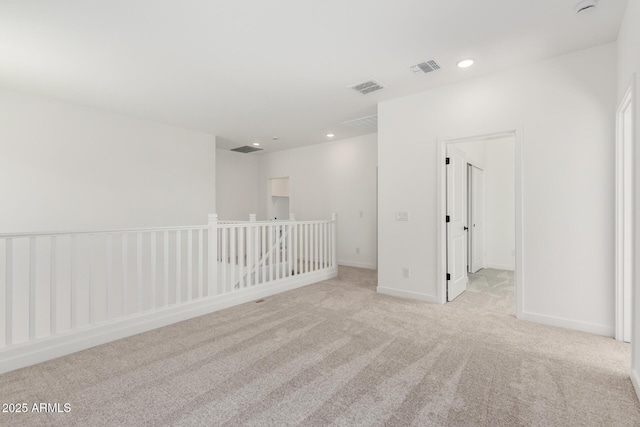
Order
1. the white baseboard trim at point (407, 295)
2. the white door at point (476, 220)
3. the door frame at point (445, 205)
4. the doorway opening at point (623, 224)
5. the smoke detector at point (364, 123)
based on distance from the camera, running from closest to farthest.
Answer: the doorway opening at point (623, 224)
the door frame at point (445, 205)
the white baseboard trim at point (407, 295)
the smoke detector at point (364, 123)
the white door at point (476, 220)

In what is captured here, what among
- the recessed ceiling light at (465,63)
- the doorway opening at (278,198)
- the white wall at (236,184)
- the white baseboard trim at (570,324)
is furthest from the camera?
the doorway opening at (278,198)

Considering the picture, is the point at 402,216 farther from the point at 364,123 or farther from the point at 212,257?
the point at 212,257

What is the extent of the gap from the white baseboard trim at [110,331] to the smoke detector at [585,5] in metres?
4.19

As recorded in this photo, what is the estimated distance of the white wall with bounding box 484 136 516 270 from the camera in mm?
5754

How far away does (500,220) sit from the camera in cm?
591

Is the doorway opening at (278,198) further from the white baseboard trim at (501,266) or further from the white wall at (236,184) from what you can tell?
the white baseboard trim at (501,266)

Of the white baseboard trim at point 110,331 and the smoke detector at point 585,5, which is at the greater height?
the smoke detector at point 585,5

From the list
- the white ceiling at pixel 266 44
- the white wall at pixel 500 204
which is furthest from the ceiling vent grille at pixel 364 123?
the white wall at pixel 500 204

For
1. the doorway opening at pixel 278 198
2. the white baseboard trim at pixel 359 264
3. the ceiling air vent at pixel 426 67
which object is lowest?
the white baseboard trim at pixel 359 264

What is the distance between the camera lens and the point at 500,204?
592 centimetres

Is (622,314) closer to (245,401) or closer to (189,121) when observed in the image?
Result: (245,401)

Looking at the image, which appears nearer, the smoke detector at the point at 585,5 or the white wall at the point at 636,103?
the white wall at the point at 636,103

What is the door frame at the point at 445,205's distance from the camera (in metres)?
3.09

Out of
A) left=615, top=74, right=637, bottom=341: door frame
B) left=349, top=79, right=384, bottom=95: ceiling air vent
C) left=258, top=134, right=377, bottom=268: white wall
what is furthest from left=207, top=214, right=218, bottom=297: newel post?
left=615, top=74, right=637, bottom=341: door frame
